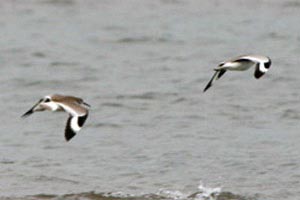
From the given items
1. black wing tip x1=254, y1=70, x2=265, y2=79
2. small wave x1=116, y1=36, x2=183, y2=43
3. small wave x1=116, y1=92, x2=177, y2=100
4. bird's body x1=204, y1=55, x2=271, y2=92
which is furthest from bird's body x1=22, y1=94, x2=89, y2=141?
small wave x1=116, y1=36, x2=183, y2=43

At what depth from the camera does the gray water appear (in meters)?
9.46

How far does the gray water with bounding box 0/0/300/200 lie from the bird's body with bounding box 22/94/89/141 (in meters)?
0.96

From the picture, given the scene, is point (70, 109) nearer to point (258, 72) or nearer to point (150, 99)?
point (258, 72)

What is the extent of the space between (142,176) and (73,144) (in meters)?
1.32

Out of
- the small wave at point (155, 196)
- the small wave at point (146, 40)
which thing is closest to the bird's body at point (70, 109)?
the small wave at point (155, 196)

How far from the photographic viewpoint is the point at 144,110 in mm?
12250

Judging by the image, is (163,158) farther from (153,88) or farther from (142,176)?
(153,88)

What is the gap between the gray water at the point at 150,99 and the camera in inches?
372

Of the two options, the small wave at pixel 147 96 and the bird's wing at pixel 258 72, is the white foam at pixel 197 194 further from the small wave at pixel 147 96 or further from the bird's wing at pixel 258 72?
the small wave at pixel 147 96

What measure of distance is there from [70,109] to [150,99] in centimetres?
468

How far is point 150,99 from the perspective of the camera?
1274 cm

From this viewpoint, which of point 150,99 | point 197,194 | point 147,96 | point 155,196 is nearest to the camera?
point 155,196

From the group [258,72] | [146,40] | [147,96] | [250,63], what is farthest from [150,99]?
[258,72]

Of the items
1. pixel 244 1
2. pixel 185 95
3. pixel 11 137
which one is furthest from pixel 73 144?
pixel 244 1
